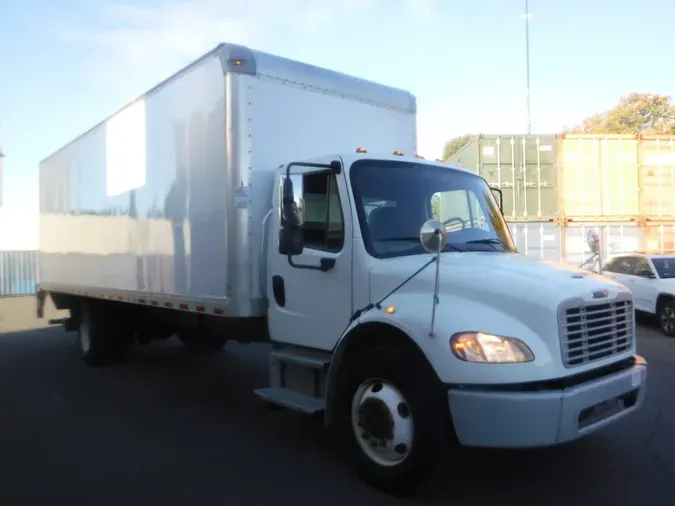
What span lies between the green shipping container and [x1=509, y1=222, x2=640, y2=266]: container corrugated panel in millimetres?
589

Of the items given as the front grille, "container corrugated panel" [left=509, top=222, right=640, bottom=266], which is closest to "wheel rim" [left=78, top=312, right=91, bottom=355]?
the front grille

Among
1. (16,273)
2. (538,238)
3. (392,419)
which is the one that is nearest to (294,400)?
(392,419)

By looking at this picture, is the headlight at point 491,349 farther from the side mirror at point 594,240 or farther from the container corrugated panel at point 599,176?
the container corrugated panel at point 599,176

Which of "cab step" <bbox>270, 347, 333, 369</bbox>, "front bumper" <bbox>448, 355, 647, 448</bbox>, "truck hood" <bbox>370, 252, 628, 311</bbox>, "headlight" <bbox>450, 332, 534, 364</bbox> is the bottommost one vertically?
"front bumper" <bbox>448, 355, 647, 448</bbox>

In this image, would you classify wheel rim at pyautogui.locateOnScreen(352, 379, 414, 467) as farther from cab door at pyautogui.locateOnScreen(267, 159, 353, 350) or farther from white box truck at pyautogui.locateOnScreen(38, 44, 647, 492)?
cab door at pyautogui.locateOnScreen(267, 159, 353, 350)

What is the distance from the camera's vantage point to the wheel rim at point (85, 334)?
908 cm

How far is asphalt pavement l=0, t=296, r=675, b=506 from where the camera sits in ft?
13.4

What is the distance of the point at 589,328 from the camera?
12.6 feet

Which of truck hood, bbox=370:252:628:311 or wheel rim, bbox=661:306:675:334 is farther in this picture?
wheel rim, bbox=661:306:675:334

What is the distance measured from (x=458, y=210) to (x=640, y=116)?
138 ft

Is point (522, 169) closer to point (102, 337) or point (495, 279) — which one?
point (102, 337)

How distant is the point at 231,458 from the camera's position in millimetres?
4926

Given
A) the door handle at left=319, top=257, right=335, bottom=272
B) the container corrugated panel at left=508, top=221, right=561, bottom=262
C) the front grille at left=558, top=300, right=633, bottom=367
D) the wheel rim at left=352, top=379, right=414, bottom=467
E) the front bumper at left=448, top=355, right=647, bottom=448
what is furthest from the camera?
the container corrugated panel at left=508, top=221, right=561, bottom=262

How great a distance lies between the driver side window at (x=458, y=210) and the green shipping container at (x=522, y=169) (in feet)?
43.4
